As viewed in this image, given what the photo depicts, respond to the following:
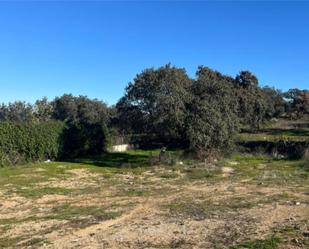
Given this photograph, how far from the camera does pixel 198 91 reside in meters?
36.2

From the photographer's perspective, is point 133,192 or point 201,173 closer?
point 133,192

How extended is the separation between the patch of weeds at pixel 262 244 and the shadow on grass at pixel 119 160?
65.7ft

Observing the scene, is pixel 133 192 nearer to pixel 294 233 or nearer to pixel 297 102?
pixel 294 233

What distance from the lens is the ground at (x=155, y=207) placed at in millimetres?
10414

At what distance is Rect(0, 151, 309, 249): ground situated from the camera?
10.4 m

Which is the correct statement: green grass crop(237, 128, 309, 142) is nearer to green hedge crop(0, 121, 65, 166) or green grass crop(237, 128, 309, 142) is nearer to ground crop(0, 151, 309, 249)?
ground crop(0, 151, 309, 249)

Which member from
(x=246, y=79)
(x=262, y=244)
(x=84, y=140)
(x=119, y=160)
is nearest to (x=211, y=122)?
(x=119, y=160)

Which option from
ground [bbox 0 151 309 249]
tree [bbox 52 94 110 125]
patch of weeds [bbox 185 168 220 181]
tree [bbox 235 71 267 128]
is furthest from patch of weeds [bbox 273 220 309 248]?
tree [bbox 52 94 110 125]

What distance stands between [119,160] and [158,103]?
6007mm

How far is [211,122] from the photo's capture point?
31.1 m

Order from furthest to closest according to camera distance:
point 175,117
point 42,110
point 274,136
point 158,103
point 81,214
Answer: point 42,110 < point 274,136 < point 158,103 < point 175,117 < point 81,214

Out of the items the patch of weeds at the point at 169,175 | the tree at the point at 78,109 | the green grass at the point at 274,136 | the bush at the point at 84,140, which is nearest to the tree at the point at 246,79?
the green grass at the point at 274,136

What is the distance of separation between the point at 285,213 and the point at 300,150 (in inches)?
893

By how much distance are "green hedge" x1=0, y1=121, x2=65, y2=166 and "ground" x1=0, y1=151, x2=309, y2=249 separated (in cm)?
312
